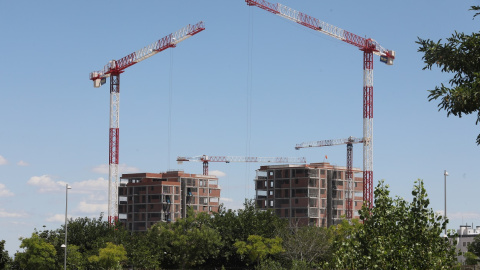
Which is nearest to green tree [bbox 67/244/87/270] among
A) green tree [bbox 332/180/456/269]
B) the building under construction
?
green tree [bbox 332/180/456/269]

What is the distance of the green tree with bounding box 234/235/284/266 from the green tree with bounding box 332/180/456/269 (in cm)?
6111

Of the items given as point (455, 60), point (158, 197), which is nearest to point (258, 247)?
point (455, 60)

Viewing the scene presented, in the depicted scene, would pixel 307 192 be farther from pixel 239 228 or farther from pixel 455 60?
pixel 455 60

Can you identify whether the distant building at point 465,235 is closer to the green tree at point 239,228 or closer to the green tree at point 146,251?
the green tree at point 239,228

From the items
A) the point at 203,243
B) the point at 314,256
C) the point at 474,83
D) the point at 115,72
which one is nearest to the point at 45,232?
the point at 203,243

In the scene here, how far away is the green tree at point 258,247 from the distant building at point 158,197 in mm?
79914

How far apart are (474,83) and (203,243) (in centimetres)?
6629

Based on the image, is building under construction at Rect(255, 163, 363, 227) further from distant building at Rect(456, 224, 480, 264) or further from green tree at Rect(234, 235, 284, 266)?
green tree at Rect(234, 235, 284, 266)

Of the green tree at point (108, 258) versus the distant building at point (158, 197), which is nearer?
the green tree at point (108, 258)

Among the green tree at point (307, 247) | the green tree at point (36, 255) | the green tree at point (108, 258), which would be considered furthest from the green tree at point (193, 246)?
the green tree at point (36, 255)

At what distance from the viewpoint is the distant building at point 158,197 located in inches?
6836

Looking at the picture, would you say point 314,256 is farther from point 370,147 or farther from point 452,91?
point 452,91

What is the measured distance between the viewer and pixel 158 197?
568 feet

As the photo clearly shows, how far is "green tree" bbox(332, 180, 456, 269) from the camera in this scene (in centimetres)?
2766
